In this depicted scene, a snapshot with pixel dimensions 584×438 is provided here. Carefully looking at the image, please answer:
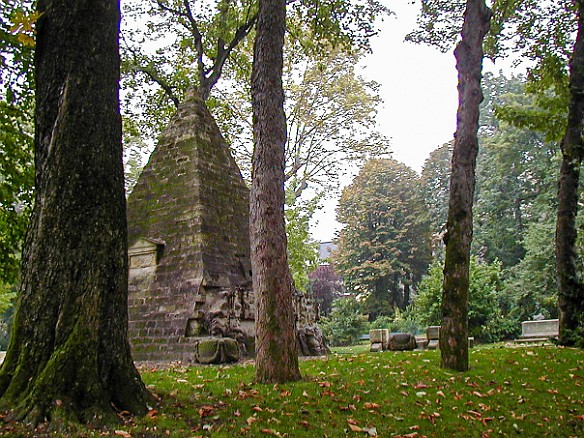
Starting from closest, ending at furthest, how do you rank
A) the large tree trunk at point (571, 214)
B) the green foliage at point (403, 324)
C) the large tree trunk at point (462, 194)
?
1. the large tree trunk at point (462, 194)
2. the large tree trunk at point (571, 214)
3. the green foliage at point (403, 324)

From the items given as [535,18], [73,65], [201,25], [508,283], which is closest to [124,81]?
[201,25]

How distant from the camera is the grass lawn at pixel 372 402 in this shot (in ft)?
16.0

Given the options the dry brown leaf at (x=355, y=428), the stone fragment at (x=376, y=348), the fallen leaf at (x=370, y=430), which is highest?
the dry brown leaf at (x=355, y=428)

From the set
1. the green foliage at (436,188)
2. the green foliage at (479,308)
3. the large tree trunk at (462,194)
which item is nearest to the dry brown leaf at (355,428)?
the large tree trunk at (462,194)

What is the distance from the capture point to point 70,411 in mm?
4199

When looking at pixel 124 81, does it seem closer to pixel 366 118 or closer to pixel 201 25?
pixel 201 25

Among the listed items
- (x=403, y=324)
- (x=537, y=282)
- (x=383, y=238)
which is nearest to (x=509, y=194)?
(x=537, y=282)

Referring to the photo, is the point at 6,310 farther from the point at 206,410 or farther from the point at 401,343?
the point at 206,410

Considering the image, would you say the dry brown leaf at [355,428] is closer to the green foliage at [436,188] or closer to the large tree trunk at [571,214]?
the large tree trunk at [571,214]

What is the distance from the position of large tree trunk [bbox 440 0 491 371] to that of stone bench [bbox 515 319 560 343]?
35.4ft

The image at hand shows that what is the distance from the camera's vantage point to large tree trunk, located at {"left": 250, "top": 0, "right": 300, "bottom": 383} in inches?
268

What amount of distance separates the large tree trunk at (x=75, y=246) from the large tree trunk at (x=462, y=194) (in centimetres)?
527

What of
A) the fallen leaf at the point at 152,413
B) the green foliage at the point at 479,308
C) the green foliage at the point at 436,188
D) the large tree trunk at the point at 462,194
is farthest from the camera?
the green foliage at the point at 436,188

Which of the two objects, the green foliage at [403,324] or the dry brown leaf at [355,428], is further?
the green foliage at [403,324]
